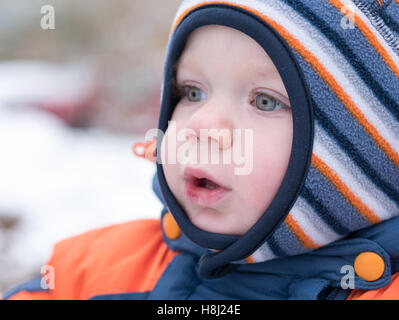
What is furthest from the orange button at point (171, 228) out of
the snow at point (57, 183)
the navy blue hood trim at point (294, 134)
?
the snow at point (57, 183)

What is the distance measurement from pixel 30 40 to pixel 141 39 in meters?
0.98

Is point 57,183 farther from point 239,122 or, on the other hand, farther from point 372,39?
point 372,39

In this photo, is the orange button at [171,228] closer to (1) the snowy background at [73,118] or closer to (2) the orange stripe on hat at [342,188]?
(2) the orange stripe on hat at [342,188]

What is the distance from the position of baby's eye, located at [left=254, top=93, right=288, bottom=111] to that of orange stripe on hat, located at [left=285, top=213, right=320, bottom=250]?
144 millimetres

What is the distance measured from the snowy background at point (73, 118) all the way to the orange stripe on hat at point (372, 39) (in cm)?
100

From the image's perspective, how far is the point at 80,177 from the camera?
1875 millimetres

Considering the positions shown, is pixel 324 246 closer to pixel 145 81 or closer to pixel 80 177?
pixel 80 177

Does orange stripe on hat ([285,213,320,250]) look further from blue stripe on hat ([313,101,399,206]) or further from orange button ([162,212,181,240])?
orange button ([162,212,181,240])

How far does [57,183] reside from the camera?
6.00ft

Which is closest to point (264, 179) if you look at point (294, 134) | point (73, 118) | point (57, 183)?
point (294, 134)

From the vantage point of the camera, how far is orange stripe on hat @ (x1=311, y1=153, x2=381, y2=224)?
2.11 ft

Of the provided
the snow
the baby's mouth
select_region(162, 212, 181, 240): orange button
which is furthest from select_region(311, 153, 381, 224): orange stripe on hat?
the snow

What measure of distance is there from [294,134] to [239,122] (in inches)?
2.9

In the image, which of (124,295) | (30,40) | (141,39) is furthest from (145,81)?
(124,295)
